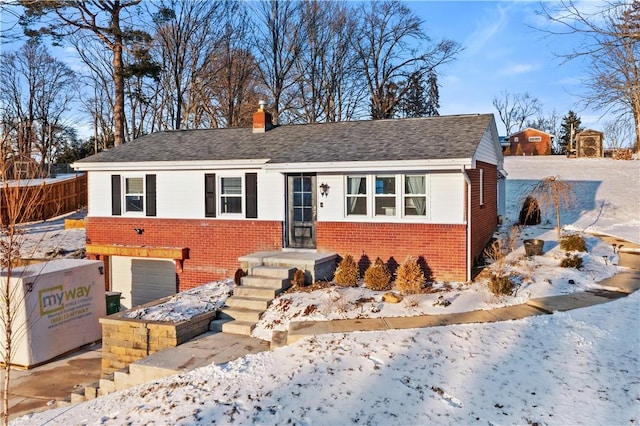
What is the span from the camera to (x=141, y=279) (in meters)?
14.1

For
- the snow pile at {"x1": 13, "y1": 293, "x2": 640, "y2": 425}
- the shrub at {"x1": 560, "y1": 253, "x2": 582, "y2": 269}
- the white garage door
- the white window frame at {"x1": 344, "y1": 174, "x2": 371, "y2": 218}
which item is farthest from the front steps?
the shrub at {"x1": 560, "y1": 253, "x2": 582, "y2": 269}

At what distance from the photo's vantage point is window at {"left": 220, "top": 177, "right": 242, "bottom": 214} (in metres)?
12.6

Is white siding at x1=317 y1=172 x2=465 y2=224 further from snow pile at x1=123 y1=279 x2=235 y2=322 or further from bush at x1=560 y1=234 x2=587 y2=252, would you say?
bush at x1=560 y1=234 x2=587 y2=252

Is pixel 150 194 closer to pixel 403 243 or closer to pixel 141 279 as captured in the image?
pixel 141 279

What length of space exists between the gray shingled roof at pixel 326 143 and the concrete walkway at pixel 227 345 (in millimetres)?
3615

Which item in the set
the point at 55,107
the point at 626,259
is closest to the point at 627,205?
the point at 626,259

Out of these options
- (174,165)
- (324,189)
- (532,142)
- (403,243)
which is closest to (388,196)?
(403,243)

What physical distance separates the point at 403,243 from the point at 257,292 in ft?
12.1

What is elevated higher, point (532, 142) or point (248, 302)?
point (532, 142)

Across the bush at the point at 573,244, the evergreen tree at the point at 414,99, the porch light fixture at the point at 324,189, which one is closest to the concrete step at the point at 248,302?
the porch light fixture at the point at 324,189

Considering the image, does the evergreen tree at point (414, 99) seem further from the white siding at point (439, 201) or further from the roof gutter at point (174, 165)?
the white siding at point (439, 201)

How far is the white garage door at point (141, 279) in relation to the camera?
45.3 ft

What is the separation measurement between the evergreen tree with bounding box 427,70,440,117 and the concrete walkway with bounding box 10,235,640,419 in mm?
25856

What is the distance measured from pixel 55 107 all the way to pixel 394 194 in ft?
138
